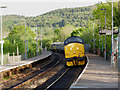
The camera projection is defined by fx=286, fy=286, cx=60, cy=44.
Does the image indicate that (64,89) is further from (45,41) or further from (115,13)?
(45,41)

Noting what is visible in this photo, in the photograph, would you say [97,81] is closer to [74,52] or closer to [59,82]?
[59,82]

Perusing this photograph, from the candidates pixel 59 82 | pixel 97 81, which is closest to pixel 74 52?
pixel 59 82

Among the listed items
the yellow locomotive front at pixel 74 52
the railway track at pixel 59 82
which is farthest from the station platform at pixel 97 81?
the yellow locomotive front at pixel 74 52

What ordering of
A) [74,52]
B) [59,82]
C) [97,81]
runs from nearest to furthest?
[97,81]
[59,82]
[74,52]

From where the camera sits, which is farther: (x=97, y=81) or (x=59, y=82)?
(x=59, y=82)

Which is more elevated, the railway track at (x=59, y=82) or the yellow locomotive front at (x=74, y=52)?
the yellow locomotive front at (x=74, y=52)

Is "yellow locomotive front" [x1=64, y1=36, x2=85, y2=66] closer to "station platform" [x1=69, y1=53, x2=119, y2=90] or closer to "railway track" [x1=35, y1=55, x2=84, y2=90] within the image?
"railway track" [x1=35, y1=55, x2=84, y2=90]

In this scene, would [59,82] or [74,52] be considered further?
[74,52]

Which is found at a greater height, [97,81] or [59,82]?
[97,81]

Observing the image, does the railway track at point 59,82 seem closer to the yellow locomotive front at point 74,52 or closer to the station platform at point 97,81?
the station platform at point 97,81

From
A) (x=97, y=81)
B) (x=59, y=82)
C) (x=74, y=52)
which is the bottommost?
(x=59, y=82)

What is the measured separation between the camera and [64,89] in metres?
18.5

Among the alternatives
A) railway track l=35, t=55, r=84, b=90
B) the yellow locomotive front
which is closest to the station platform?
railway track l=35, t=55, r=84, b=90

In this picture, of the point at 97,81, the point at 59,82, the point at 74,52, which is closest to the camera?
the point at 97,81
